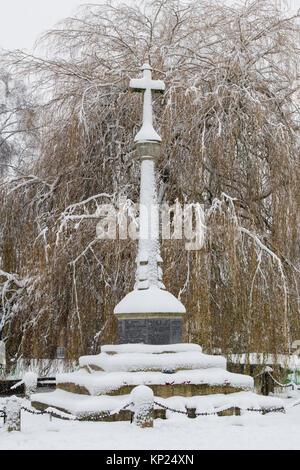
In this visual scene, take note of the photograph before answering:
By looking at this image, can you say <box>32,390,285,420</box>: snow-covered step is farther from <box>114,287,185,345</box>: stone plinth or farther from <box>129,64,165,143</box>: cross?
<box>129,64,165,143</box>: cross

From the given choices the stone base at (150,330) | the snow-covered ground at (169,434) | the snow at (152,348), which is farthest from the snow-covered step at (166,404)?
the stone base at (150,330)

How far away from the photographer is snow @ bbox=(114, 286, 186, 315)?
1133 centimetres

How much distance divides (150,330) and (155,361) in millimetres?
733

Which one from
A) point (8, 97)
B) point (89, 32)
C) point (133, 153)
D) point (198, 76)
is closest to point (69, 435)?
point (133, 153)

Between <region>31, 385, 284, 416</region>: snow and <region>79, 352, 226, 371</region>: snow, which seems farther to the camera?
<region>79, 352, 226, 371</region>: snow

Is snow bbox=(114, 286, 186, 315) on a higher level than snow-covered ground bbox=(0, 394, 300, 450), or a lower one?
higher

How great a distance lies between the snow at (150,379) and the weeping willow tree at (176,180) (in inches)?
50.3

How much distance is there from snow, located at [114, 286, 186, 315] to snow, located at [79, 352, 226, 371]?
75 centimetres

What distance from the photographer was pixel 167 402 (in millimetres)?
10320

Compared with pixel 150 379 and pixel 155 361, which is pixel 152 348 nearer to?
pixel 155 361

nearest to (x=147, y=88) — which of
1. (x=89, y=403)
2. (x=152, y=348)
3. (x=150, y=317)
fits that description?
(x=150, y=317)

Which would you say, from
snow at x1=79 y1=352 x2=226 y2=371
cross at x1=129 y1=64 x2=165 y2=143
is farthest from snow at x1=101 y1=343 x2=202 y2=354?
cross at x1=129 y1=64 x2=165 y2=143

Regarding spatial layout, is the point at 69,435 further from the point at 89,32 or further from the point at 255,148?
the point at 89,32

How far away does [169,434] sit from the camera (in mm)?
8680
